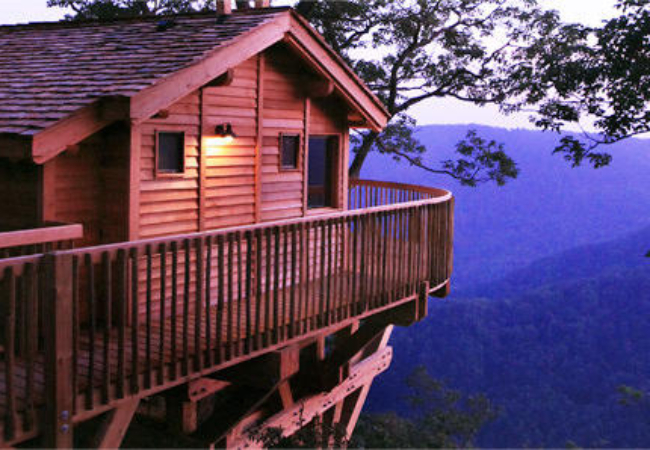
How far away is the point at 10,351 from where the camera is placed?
579 cm

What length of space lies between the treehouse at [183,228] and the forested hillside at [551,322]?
91.6ft

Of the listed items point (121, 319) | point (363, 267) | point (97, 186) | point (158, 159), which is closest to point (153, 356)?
point (121, 319)

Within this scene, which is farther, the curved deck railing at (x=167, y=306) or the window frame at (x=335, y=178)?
the window frame at (x=335, y=178)

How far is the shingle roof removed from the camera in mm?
8430

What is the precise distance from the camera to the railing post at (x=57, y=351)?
598 centimetres

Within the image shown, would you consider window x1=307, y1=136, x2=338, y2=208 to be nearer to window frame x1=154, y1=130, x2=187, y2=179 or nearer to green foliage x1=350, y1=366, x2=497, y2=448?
window frame x1=154, y1=130, x2=187, y2=179

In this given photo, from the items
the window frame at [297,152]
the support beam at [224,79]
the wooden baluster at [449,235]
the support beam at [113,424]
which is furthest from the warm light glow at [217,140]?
the support beam at [113,424]

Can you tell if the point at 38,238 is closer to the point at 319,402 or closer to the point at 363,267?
the point at 363,267

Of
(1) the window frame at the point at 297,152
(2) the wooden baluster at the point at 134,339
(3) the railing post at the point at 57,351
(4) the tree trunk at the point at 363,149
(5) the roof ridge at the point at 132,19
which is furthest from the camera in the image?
(4) the tree trunk at the point at 363,149

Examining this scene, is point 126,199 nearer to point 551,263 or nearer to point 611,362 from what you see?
point 611,362

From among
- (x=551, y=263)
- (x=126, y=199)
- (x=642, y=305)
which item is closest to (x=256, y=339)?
(x=126, y=199)

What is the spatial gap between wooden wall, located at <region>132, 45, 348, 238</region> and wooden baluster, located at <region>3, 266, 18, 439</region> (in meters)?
3.52

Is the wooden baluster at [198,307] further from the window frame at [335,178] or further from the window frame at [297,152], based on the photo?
the window frame at [335,178]

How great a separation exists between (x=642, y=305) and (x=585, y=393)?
62.1 feet
